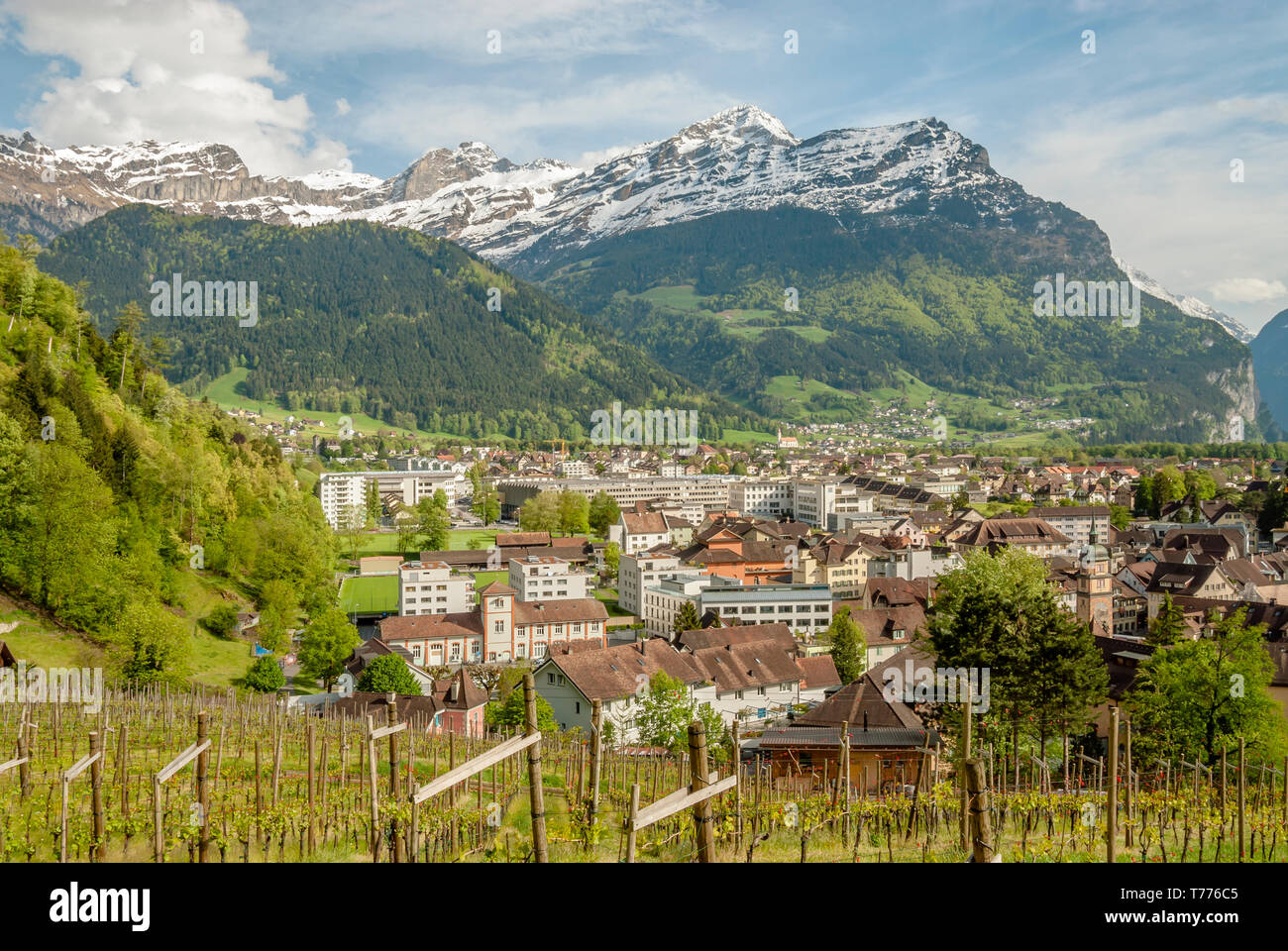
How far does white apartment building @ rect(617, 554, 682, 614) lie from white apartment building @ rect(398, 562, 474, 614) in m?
11.5

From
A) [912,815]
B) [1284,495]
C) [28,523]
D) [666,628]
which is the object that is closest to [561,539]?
[666,628]

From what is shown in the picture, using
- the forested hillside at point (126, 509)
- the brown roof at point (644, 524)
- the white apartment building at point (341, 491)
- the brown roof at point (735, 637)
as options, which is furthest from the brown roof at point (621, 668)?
the white apartment building at point (341, 491)

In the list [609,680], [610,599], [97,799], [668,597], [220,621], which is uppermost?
[97,799]

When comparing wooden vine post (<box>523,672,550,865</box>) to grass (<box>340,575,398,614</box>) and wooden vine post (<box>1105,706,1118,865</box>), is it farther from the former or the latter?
grass (<box>340,575,398,614</box>)

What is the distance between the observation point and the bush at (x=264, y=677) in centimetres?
3762

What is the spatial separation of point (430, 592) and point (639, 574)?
46.7 ft

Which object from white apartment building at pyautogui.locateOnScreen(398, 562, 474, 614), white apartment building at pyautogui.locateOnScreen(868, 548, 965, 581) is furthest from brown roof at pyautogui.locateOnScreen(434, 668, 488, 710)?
white apartment building at pyautogui.locateOnScreen(868, 548, 965, 581)

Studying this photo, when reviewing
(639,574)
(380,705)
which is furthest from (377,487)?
(380,705)

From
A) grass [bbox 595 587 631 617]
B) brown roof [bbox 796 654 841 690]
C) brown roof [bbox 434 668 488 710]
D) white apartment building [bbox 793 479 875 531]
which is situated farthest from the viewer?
white apartment building [bbox 793 479 875 531]

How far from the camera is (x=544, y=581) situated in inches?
2598

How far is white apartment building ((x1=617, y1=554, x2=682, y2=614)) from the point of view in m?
66.5

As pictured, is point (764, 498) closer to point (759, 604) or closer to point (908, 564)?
point (908, 564)

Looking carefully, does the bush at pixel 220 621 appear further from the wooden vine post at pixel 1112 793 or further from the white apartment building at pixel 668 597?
the wooden vine post at pixel 1112 793
